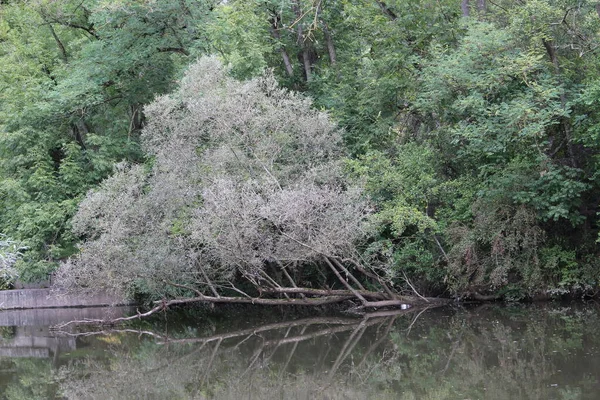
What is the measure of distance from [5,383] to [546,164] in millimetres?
12420

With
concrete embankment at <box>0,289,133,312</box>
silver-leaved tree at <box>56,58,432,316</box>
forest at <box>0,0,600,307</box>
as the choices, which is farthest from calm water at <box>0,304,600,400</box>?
concrete embankment at <box>0,289,133,312</box>

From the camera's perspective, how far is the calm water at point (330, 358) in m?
10.8

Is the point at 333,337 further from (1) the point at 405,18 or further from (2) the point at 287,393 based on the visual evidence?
(1) the point at 405,18

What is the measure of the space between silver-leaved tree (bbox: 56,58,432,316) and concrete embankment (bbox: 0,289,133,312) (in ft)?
17.8

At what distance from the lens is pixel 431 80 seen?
18.0 m

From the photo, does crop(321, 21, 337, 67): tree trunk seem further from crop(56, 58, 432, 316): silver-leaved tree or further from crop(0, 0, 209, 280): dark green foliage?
crop(56, 58, 432, 316): silver-leaved tree

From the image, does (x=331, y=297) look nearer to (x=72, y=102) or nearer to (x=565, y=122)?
(x=565, y=122)

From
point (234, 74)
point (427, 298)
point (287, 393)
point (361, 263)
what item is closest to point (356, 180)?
point (361, 263)

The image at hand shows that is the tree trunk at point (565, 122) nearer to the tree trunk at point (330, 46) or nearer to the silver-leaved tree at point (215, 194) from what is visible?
the silver-leaved tree at point (215, 194)

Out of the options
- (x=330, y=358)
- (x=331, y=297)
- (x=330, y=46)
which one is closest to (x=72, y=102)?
(x=330, y=46)

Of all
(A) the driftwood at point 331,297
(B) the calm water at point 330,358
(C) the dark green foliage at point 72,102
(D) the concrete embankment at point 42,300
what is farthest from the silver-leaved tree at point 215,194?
(D) the concrete embankment at point 42,300

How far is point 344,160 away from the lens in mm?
18859

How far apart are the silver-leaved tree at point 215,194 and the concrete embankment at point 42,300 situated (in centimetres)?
542

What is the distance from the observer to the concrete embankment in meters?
24.7
